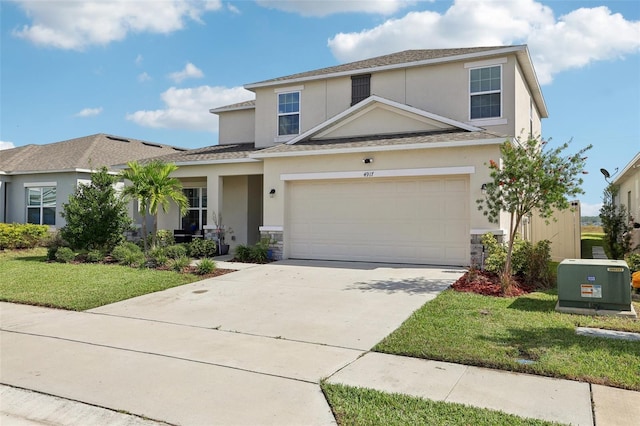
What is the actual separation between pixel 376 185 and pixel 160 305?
736 centimetres

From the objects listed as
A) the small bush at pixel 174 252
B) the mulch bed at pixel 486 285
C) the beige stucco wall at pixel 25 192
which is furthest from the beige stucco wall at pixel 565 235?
the beige stucco wall at pixel 25 192

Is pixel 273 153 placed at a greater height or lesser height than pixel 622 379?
greater

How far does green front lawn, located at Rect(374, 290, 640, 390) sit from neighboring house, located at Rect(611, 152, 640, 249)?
9444 mm

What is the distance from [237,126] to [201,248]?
290 inches

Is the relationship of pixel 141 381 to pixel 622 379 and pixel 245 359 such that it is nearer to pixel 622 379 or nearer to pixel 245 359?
pixel 245 359

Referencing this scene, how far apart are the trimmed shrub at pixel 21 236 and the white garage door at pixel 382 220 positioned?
11340 millimetres

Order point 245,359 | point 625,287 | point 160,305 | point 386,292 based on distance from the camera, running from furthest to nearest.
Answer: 1. point 386,292
2. point 160,305
3. point 625,287
4. point 245,359

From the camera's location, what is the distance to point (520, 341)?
580 cm

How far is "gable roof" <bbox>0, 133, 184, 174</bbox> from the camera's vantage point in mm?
20984

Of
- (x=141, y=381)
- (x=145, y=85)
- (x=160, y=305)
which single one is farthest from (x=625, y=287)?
(x=145, y=85)

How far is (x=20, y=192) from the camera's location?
861 inches

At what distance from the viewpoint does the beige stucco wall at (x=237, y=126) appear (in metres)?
19.8

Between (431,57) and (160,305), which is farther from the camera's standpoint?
(431,57)

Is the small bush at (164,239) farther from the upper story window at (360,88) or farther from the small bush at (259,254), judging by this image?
the upper story window at (360,88)
